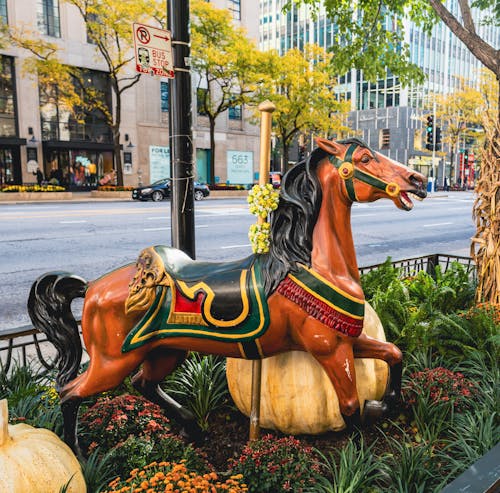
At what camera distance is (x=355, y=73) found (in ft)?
212

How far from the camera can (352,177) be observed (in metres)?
2.98

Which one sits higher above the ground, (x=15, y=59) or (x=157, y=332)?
(x=15, y=59)

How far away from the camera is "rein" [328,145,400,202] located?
9.43 feet

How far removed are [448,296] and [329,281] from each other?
366 cm

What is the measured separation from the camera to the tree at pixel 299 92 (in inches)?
1430

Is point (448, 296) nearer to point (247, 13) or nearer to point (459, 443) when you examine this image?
point (459, 443)

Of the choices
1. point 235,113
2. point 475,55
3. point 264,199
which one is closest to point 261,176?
point 264,199

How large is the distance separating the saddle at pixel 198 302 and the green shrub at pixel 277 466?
59 cm

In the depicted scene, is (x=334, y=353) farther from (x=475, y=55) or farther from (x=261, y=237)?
(x=475, y=55)

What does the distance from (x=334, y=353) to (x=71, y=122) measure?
38.1 metres

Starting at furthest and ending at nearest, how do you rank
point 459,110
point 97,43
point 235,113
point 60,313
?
point 459,110, point 235,113, point 97,43, point 60,313

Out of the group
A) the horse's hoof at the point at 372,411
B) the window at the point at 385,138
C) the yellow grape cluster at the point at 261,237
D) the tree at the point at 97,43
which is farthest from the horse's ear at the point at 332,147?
the window at the point at 385,138

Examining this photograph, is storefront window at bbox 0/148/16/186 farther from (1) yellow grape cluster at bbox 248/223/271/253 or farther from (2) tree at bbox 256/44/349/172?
(1) yellow grape cluster at bbox 248/223/271/253

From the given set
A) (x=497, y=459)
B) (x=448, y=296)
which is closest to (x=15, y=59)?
(x=448, y=296)
